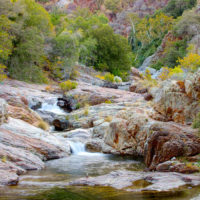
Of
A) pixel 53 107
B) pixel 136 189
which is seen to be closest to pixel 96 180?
pixel 136 189

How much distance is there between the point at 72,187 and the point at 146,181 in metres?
1.91

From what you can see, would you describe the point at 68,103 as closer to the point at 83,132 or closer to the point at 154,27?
the point at 83,132

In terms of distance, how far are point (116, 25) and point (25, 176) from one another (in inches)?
3269

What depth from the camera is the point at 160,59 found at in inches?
2297

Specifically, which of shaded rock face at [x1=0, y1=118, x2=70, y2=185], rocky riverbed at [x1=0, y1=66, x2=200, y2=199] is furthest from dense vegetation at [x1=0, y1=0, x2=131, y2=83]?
shaded rock face at [x1=0, y1=118, x2=70, y2=185]

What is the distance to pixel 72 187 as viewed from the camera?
7461mm

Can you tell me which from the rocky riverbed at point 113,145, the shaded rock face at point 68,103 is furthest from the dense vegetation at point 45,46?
the rocky riverbed at point 113,145

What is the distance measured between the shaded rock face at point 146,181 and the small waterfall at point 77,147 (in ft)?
19.6

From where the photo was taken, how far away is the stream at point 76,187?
Answer: 6320mm

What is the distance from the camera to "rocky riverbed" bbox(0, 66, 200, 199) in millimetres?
7824

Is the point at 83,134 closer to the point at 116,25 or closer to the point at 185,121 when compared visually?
the point at 185,121

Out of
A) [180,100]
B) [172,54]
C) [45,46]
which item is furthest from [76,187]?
[172,54]

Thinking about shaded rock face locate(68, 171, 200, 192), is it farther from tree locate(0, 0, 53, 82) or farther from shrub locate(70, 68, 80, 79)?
shrub locate(70, 68, 80, 79)

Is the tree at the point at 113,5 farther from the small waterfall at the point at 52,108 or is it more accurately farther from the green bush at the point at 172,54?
the small waterfall at the point at 52,108
